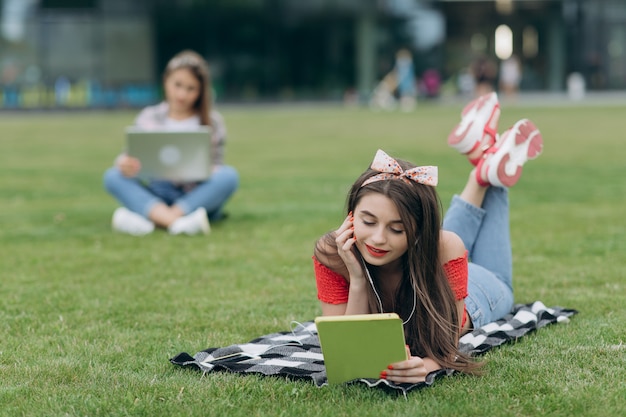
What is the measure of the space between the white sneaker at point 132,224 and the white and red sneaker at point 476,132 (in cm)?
311

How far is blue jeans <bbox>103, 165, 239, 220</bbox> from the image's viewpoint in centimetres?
779

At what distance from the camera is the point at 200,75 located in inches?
301

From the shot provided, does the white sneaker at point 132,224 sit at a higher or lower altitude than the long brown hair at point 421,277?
lower

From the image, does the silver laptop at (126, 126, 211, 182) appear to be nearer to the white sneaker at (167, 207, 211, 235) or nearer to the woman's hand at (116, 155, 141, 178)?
the woman's hand at (116, 155, 141, 178)

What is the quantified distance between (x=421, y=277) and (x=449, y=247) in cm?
18

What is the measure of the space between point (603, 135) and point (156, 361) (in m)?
15.0

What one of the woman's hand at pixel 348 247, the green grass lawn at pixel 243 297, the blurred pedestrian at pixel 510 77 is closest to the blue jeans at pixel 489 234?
the green grass lawn at pixel 243 297

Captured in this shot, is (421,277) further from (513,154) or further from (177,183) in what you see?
(177,183)

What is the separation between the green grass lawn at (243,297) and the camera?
348 cm

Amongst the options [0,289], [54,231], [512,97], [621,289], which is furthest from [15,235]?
[512,97]

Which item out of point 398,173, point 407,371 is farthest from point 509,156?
point 407,371

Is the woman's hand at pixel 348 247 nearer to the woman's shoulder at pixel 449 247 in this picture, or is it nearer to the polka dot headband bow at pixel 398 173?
the polka dot headband bow at pixel 398 173

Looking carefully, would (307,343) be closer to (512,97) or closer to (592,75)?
(512,97)

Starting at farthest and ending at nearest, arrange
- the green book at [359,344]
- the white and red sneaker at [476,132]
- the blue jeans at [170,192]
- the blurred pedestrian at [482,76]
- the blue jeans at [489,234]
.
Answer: the blurred pedestrian at [482,76] → the blue jeans at [170,192] → the white and red sneaker at [476,132] → the blue jeans at [489,234] → the green book at [359,344]
